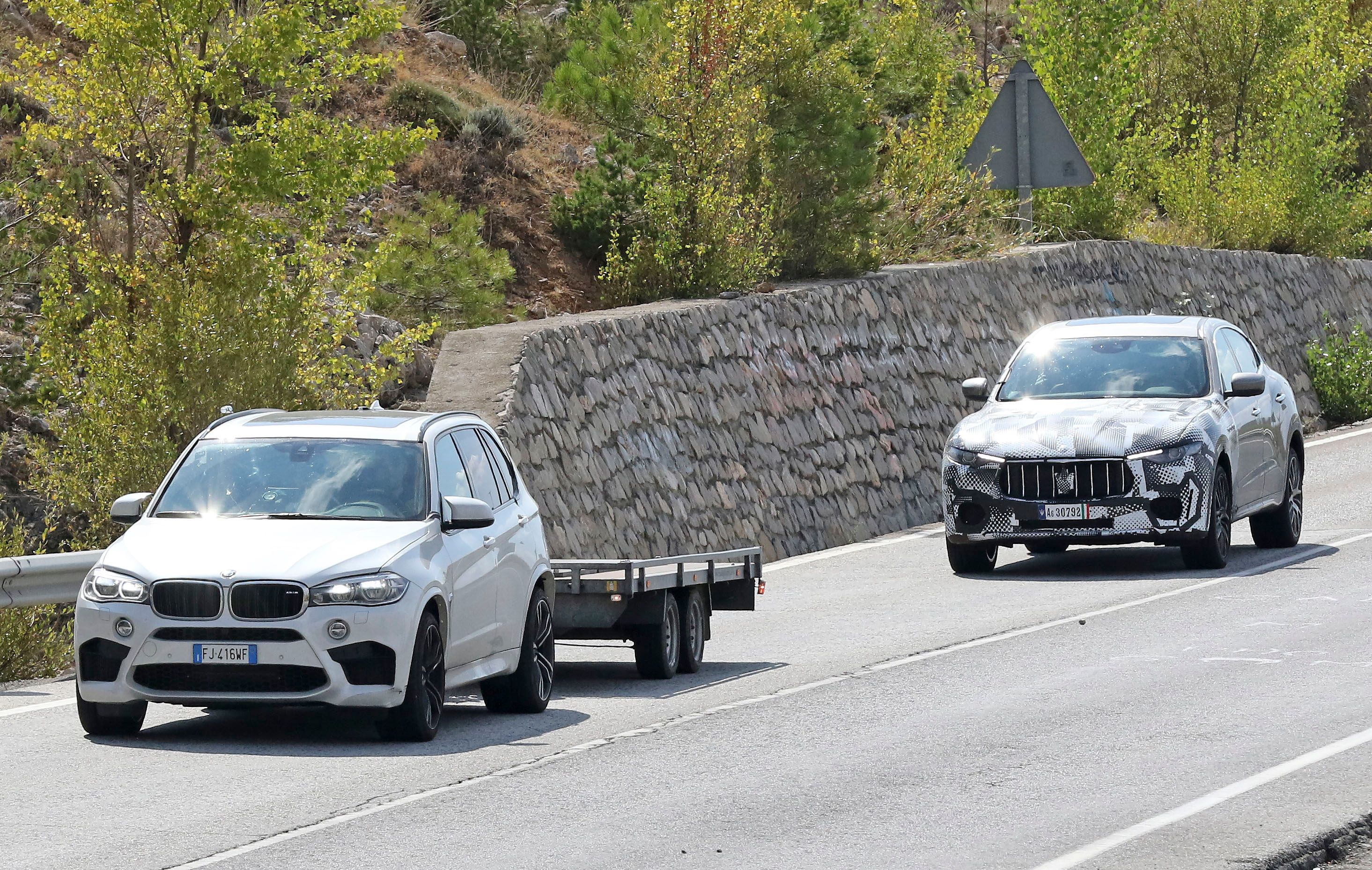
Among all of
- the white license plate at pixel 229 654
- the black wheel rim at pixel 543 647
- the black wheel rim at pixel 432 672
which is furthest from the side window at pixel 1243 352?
the white license plate at pixel 229 654

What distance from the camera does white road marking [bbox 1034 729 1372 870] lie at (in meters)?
7.33

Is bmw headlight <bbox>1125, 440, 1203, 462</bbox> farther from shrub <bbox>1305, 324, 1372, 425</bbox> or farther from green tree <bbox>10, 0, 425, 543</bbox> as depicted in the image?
shrub <bbox>1305, 324, 1372, 425</bbox>

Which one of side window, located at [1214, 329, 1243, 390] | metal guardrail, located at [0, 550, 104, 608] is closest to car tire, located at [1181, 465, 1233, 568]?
side window, located at [1214, 329, 1243, 390]

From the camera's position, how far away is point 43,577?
12117mm

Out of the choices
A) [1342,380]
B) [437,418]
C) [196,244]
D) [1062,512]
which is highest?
[196,244]

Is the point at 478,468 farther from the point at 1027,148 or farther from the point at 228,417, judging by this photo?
the point at 1027,148

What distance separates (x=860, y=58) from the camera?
25266 mm

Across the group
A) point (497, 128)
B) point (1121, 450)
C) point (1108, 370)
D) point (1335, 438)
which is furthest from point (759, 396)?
point (1335, 438)

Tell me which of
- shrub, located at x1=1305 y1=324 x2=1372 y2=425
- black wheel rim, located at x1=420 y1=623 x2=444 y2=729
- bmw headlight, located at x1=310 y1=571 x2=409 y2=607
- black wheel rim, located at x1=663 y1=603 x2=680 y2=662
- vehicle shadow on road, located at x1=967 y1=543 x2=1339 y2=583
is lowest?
shrub, located at x1=1305 y1=324 x2=1372 y2=425

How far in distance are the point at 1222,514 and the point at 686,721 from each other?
7530mm

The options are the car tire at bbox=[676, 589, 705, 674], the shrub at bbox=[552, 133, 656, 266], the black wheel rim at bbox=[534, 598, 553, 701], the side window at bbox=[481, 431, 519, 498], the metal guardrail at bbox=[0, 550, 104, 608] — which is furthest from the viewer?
the shrub at bbox=[552, 133, 656, 266]

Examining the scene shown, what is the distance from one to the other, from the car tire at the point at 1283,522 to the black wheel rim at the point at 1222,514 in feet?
4.79

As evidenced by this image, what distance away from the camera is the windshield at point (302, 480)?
10.2 meters

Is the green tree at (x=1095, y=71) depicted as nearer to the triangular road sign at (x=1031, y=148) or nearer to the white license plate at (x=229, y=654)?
the triangular road sign at (x=1031, y=148)
